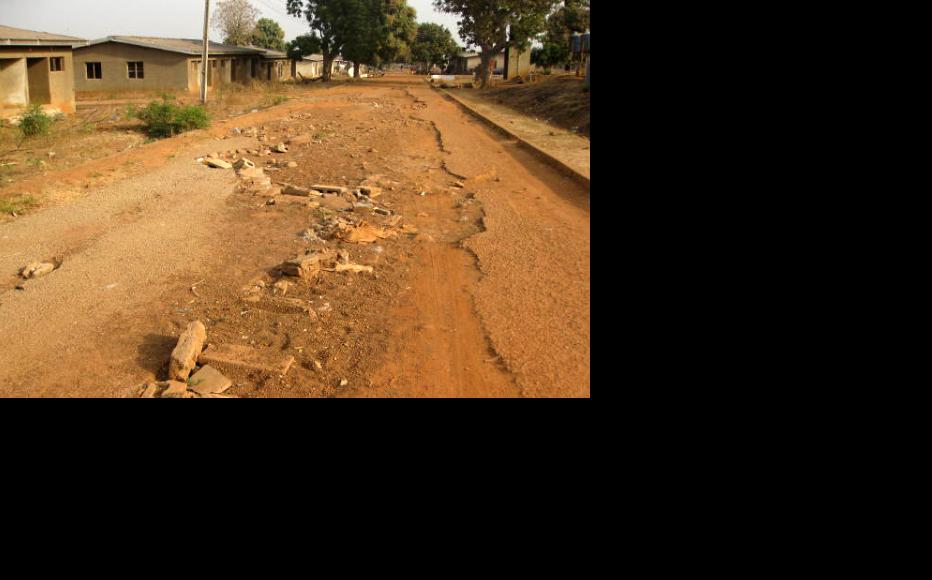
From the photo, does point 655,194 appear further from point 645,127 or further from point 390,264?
point 390,264

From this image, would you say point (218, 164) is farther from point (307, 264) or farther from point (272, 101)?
point (272, 101)

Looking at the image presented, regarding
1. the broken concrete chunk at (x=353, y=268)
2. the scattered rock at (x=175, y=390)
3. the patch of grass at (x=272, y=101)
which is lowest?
the scattered rock at (x=175, y=390)

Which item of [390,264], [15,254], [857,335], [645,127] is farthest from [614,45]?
[15,254]

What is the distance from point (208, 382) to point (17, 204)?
19.8 feet

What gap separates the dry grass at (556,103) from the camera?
64.6ft

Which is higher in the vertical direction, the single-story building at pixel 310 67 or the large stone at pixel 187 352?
the single-story building at pixel 310 67

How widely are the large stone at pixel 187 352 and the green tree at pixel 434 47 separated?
75205 millimetres

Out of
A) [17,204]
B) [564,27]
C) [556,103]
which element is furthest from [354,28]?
[17,204]

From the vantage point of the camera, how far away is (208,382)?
4.00m

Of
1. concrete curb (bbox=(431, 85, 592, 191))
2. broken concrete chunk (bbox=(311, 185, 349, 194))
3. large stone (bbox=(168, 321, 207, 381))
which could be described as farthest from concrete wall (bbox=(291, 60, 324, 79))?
large stone (bbox=(168, 321, 207, 381))

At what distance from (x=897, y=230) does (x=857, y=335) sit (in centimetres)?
11

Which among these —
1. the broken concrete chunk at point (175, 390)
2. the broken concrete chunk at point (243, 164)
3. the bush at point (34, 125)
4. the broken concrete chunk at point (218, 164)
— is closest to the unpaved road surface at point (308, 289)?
the broken concrete chunk at point (175, 390)

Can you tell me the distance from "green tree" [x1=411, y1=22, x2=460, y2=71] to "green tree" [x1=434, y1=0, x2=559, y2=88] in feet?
114

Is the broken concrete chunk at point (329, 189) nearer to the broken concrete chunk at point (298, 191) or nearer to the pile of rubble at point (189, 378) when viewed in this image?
the broken concrete chunk at point (298, 191)
